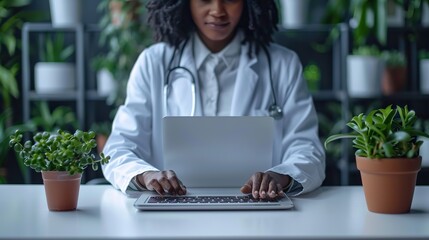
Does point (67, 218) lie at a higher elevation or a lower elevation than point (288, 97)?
lower

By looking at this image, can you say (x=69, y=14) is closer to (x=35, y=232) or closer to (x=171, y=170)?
(x=171, y=170)

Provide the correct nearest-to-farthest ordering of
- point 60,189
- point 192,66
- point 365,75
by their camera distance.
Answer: point 60,189 < point 192,66 < point 365,75

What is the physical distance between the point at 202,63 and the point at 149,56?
169 millimetres

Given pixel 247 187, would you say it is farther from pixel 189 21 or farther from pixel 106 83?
pixel 106 83

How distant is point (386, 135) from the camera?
4.20ft

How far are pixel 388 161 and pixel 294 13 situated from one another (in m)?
2.48

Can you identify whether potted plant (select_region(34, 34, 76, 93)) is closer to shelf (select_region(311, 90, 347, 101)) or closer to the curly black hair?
shelf (select_region(311, 90, 347, 101))

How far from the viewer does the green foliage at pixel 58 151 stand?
129 cm

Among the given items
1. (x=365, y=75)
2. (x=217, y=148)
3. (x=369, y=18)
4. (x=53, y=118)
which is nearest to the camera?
(x=217, y=148)

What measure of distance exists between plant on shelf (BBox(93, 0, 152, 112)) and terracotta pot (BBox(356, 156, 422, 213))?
95.0 inches

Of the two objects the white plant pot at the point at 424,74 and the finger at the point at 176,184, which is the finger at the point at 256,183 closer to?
the finger at the point at 176,184

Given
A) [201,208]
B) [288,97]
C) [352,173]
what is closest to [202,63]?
[288,97]

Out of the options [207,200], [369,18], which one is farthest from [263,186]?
[369,18]

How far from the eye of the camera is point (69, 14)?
12.1 feet
